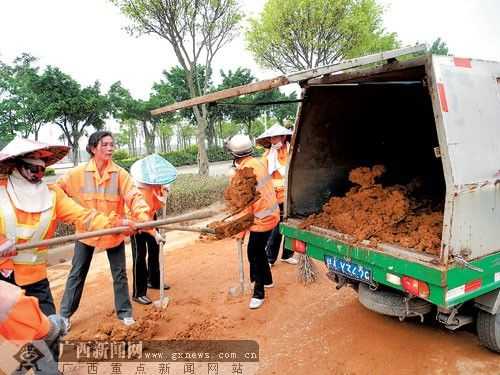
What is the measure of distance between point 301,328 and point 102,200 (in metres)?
2.13

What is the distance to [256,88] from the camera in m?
Answer: 2.60

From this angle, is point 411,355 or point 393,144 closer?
point 411,355

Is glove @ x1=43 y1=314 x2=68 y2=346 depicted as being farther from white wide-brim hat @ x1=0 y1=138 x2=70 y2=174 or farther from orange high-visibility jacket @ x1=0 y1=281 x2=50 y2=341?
white wide-brim hat @ x1=0 y1=138 x2=70 y2=174

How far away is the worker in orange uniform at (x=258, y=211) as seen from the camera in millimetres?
3756

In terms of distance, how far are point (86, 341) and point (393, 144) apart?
3611mm

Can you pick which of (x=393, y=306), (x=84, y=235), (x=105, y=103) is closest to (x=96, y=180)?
(x=84, y=235)

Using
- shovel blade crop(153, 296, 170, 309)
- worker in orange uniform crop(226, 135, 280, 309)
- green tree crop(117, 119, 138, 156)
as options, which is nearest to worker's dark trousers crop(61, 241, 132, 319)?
shovel blade crop(153, 296, 170, 309)

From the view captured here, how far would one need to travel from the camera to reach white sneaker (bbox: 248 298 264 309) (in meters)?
3.86

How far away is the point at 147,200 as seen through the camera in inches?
164

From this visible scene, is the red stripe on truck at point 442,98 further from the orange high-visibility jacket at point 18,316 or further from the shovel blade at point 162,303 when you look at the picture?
the shovel blade at point 162,303

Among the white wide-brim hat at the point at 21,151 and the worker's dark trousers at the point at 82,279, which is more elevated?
the white wide-brim hat at the point at 21,151

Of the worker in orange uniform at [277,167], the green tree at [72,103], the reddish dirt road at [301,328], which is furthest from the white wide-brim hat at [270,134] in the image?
the green tree at [72,103]

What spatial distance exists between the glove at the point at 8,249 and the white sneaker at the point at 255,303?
7.37 ft

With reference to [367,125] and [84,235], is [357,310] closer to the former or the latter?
[367,125]
